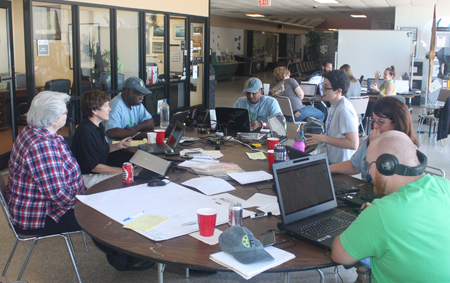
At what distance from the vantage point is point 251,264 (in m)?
1.53

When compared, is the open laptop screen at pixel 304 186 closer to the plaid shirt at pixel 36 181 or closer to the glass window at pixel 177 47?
the plaid shirt at pixel 36 181

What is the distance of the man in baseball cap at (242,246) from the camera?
1.54m

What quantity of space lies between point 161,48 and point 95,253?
563 centimetres

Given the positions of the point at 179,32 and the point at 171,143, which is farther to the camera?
the point at 179,32

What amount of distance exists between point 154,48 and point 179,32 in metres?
0.90

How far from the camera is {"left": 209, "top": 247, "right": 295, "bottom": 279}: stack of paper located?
1.48 metres

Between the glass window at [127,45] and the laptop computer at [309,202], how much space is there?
5.27 metres

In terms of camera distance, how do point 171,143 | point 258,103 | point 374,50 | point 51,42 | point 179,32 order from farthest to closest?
point 374,50
point 179,32
point 51,42
point 258,103
point 171,143

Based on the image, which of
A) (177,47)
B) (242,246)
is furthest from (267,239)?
(177,47)

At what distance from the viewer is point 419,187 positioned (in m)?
1.46

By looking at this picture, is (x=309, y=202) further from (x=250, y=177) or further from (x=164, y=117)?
(x=164, y=117)

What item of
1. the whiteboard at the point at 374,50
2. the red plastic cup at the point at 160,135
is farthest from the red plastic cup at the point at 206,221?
the whiteboard at the point at 374,50

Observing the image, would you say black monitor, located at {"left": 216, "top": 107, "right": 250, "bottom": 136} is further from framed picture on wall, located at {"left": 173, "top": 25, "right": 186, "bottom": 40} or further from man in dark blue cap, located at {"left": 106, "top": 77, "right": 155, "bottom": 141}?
framed picture on wall, located at {"left": 173, "top": 25, "right": 186, "bottom": 40}

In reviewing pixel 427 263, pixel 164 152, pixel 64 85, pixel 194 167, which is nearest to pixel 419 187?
pixel 427 263
